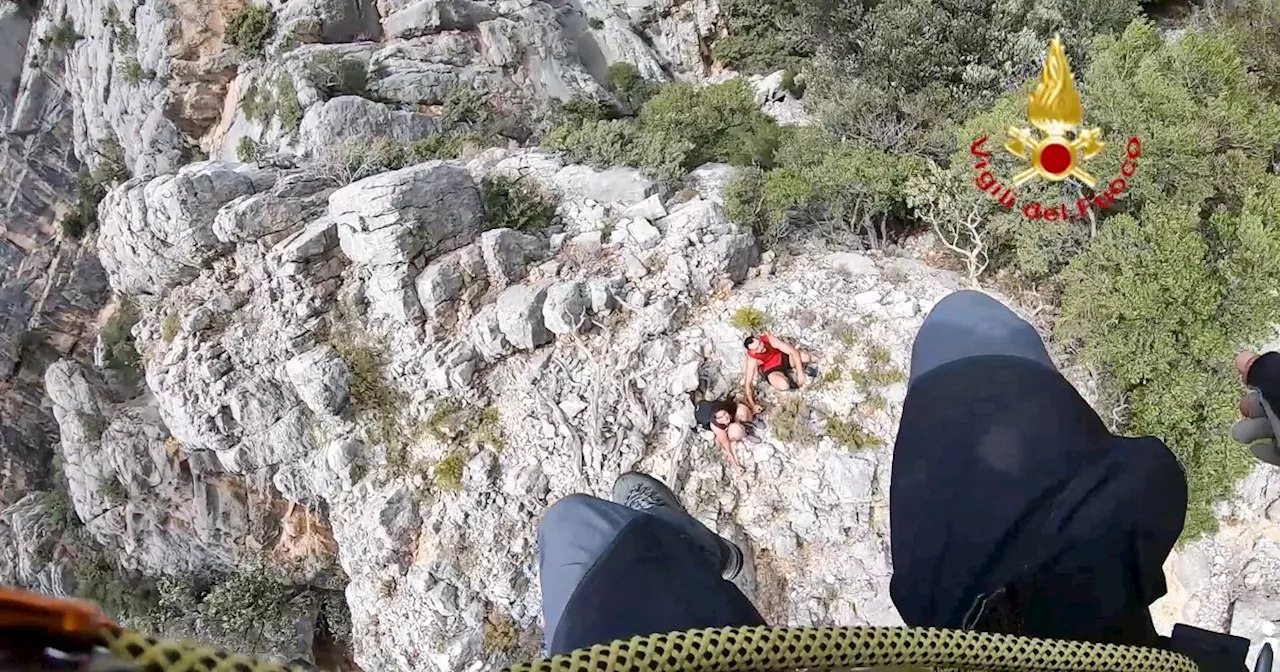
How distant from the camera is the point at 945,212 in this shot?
6695mm

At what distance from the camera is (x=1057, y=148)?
234 inches

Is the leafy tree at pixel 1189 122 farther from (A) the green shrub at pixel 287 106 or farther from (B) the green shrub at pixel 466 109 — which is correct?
(A) the green shrub at pixel 287 106

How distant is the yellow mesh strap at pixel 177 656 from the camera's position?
63 centimetres

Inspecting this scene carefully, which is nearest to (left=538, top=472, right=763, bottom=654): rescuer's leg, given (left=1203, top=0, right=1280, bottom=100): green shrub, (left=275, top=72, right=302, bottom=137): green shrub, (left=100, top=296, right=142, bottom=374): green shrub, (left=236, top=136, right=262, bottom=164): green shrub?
(left=1203, top=0, right=1280, bottom=100): green shrub

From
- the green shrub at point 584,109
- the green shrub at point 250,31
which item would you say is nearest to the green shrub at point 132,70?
the green shrub at point 250,31

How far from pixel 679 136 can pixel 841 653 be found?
803 centimetres

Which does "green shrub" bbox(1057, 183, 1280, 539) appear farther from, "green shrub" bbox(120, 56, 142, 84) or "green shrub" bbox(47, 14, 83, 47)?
"green shrub" bbox(47, 14, 83, 47)

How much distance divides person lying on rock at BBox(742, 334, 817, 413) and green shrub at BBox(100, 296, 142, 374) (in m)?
8.84

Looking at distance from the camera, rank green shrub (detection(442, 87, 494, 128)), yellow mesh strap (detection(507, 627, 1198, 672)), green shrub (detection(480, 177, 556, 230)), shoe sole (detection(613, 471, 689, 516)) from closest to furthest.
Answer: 1. yellow mesh strap (detection(507, 627, 1198, 672))
2. shoe sole (detection(613, 471, 689, 516))
3. green shrub (detection(480, 177, 556, 230))
4. green shrub (detection(442, 87, 494, 128))

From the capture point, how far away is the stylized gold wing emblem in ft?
18.2

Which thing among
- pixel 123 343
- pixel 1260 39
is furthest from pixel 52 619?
pixel 123 343

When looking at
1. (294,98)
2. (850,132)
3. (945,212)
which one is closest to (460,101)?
(294,98)

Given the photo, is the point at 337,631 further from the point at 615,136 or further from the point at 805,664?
the point at 805,664

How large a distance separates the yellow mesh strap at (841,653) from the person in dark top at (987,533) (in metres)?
0.32
